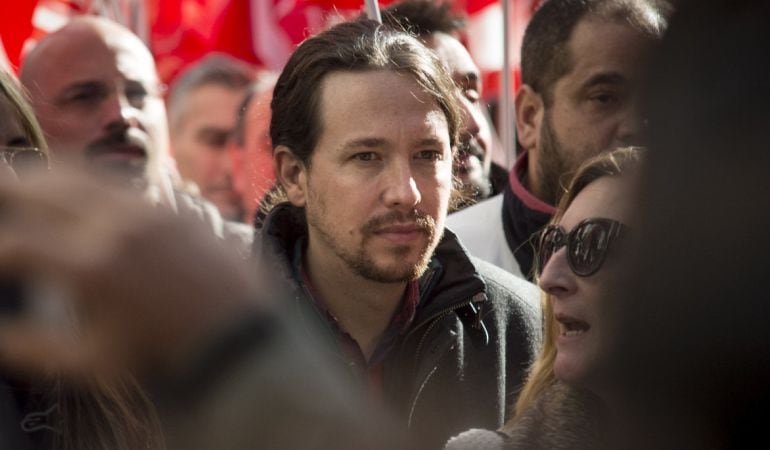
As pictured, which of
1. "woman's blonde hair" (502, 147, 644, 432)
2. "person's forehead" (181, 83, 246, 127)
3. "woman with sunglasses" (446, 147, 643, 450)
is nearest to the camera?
"woman with sunglasses" (446, 147, 643, 450)

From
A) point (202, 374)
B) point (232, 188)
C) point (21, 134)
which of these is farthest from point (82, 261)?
point (232, 188)

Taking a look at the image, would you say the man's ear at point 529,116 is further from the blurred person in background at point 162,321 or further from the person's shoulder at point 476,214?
the blurred person in background at point 162,321

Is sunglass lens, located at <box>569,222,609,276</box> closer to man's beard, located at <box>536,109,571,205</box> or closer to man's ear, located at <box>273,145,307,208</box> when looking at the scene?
man's ear, located at <box>273,145,307,208</box>

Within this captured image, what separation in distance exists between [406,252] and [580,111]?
119 centimetres

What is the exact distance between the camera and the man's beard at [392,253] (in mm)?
2857

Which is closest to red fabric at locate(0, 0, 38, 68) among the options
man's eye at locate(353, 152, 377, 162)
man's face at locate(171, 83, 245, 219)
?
man's face at locate(171, 83, 245, 219)

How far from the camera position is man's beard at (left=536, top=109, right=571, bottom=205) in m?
3.86

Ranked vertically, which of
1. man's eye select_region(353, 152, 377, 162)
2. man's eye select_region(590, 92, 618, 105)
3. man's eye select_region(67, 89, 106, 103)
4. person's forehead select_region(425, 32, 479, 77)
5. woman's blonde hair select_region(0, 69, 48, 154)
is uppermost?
woman's blonde hair select_region(0, 69, 48, 154)

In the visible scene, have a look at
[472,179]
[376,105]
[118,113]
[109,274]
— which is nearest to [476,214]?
[472,179]

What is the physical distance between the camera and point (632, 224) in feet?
2.26

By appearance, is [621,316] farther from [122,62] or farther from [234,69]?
[234,69]

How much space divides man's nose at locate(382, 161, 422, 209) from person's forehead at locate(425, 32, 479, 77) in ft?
4.46

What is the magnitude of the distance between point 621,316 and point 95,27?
11.5ft

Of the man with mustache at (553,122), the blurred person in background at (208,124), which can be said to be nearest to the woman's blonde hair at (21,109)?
the man with mustache at (553,122)
